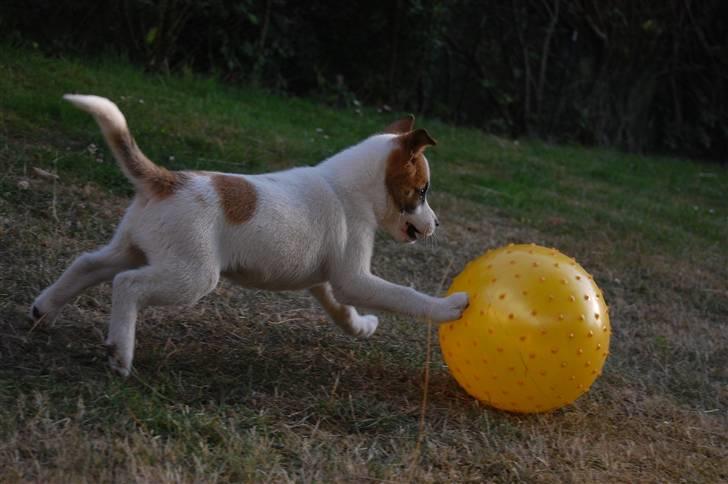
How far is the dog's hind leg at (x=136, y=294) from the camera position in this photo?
304cm

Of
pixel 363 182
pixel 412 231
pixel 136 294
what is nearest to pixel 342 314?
pixel 412 231

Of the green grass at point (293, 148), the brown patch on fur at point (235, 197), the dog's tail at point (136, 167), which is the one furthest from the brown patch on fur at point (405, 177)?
the green grass at point (293, 148)

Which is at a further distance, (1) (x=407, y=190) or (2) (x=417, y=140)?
(1) (x=407, y=190)

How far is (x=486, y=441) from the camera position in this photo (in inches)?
123

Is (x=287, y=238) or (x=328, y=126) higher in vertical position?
(x=287, y=238)

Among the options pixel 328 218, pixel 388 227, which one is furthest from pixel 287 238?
pixel 388 227

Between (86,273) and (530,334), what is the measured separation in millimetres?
1634

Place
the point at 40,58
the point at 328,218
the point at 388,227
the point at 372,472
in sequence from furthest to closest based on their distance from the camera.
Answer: the point at 40,58 → the point at 388,227 → the point at 328,218 → the point at 372,472

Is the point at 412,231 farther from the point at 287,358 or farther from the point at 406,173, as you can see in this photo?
the point at 287,358

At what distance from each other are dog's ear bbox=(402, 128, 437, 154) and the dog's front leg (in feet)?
1.72

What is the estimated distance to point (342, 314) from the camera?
3850 millimetres

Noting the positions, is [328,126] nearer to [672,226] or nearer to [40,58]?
[40,58]

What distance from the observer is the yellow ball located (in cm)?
322

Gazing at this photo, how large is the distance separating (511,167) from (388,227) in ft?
17.6
